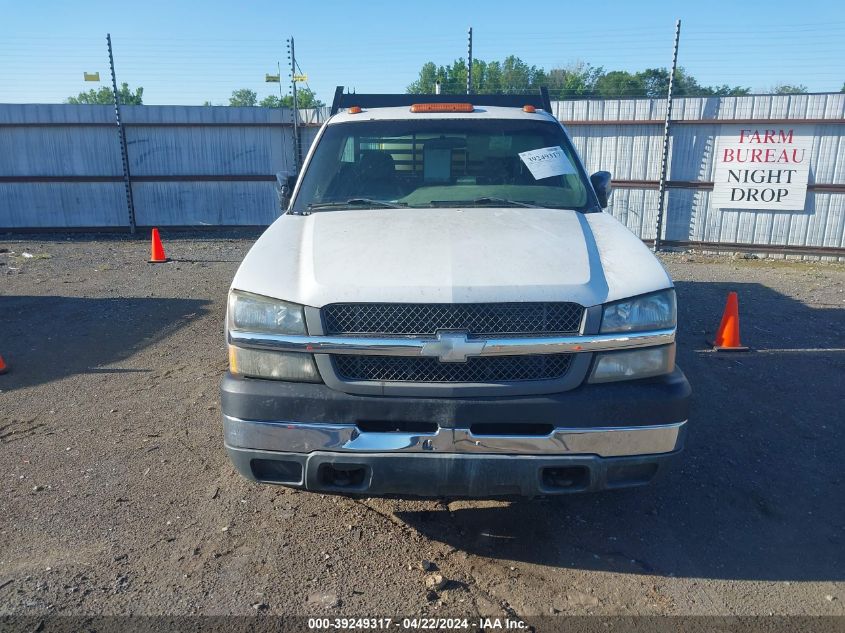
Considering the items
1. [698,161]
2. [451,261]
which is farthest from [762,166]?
[451,261]

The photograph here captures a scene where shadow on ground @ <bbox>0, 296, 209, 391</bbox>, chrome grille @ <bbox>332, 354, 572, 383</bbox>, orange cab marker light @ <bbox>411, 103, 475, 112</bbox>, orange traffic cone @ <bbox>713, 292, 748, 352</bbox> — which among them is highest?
Result: orange cab marker light @ <bbox>411, 103, 475, 112</bbox>

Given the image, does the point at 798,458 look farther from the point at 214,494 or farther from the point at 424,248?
the point at 214,494

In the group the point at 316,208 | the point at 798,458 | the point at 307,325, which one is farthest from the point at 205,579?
the point at 798,458

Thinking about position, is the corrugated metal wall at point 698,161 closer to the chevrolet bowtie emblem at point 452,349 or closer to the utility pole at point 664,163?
the utility pole at point 664,163

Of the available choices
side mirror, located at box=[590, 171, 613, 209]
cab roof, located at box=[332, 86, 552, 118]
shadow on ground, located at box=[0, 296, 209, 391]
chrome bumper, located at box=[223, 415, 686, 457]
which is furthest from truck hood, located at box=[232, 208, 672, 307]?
shadow on ground, located at box=[0, 296, 209, 391]

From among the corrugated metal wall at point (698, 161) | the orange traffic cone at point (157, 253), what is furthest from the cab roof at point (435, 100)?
the corrugated metal wall at point (698, 161)

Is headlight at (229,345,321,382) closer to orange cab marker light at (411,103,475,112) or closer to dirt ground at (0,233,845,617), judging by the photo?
dirt ground at (0,233,845,617)

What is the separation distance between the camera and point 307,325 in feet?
9.52

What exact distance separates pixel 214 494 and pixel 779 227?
10978mm

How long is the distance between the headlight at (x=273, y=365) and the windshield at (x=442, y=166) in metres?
1.37

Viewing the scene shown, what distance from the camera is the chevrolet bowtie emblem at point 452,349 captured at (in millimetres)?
2838

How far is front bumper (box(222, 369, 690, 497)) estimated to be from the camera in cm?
283

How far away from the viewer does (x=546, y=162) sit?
14.4 feet

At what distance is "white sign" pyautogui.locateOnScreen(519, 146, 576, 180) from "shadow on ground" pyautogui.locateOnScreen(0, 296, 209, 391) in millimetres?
3781
